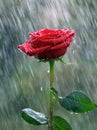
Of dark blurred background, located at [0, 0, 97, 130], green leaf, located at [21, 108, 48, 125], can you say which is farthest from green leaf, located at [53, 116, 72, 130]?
dark blurred background, located at [0, 0, 97, 130]

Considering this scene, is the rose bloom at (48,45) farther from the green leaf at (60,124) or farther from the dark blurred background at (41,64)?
the dark blurred background at (41,64)

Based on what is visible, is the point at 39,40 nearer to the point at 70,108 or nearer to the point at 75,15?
the point at 70,108

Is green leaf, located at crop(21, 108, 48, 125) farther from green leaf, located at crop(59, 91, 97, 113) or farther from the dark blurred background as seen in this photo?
the dark blurred background

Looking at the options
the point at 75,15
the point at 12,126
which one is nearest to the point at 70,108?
the point at 12,126

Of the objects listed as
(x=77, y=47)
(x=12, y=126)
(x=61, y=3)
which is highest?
(x=61, y=3)

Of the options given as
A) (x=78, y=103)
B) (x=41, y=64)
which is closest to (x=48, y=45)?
(x=78, y=103)
